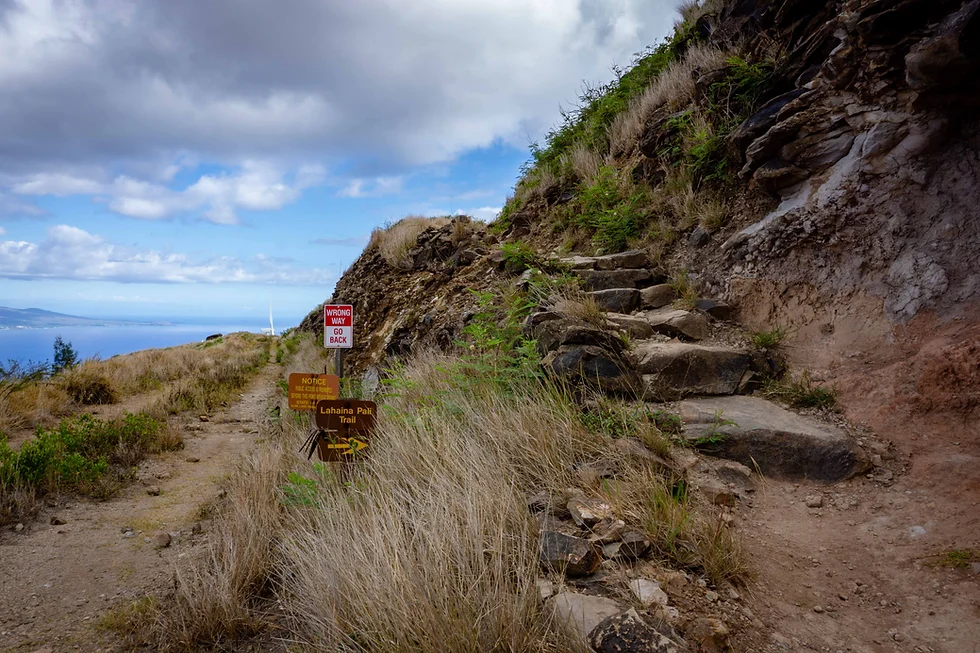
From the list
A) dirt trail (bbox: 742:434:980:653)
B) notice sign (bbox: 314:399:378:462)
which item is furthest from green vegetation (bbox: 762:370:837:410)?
notice sign (bbox: 314:399:378:462)

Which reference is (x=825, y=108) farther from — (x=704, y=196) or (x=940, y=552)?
(x=940, y=552)

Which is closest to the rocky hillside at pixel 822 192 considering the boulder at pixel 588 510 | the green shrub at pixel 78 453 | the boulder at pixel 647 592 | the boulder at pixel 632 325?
the boulder at pixel 632 325

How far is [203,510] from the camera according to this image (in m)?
6.16

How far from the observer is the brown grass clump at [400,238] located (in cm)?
1285

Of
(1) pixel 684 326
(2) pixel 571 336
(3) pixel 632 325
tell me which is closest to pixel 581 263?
(3) pixel 632 325

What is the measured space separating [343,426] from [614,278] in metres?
3.93

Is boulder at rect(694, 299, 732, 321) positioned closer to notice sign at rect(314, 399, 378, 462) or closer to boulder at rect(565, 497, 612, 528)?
boulder at rect(565, 497, 612, 528)

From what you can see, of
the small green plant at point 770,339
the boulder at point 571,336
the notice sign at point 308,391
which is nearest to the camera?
the boulder at point 571,336

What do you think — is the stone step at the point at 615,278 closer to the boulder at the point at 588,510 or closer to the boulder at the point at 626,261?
the boulder at the point at 626,261

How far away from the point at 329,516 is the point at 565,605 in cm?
182

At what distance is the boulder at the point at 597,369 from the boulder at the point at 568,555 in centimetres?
181

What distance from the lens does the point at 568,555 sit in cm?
268

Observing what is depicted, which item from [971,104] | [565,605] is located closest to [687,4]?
[971,104]

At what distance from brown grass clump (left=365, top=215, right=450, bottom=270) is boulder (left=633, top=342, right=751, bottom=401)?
848 centimetres
